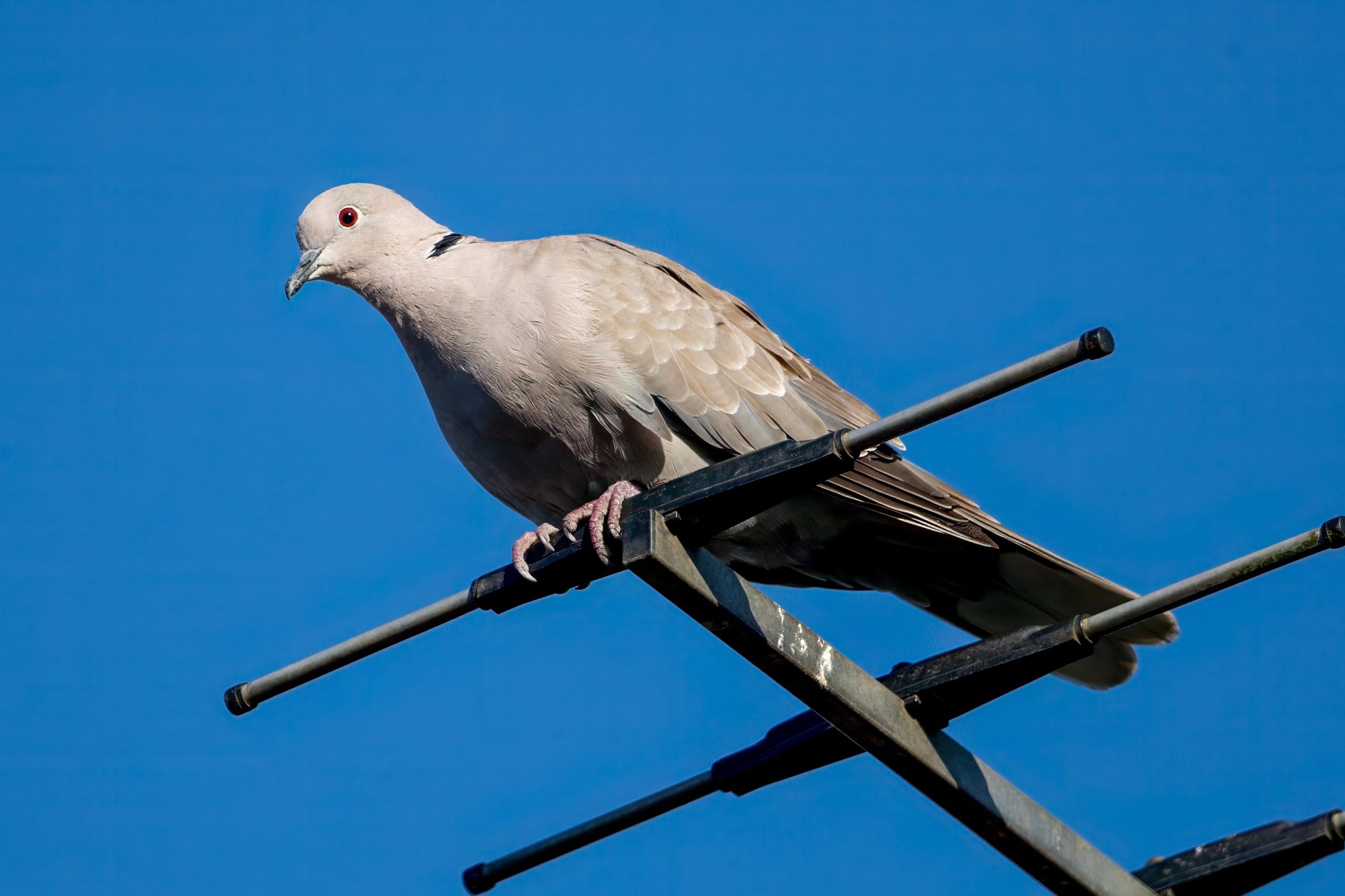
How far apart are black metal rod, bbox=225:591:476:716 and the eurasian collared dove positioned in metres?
0.93

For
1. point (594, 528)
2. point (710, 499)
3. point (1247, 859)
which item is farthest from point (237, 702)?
point (1247, 859)

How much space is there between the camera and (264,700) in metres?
4.55

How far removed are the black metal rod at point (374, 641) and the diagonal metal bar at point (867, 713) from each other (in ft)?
1.92

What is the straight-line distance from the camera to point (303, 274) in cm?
670

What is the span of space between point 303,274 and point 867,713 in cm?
349

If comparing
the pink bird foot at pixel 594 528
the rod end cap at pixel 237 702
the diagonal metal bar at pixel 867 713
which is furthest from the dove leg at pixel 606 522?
the rod end cap at pixel 237 702

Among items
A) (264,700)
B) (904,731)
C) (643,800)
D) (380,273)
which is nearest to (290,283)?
(380,273)

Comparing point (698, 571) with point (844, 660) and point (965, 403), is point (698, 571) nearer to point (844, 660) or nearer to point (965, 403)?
point (844, 660)

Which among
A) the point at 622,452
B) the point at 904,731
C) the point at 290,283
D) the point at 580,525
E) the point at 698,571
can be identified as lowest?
the point at 904,731

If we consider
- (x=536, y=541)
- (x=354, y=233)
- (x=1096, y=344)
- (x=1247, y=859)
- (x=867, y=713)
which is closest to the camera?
(x=1096, y=344)

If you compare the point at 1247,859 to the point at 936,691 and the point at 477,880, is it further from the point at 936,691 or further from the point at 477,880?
the point at 477,880

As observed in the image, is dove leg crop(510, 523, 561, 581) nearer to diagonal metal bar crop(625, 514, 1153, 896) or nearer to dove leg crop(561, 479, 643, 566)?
dove leg crop(561, 479, 643, 566)

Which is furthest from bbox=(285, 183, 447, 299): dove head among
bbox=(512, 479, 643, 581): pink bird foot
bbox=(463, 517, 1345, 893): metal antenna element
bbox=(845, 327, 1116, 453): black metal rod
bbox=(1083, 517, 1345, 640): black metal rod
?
bbox=(1083, 517, 1345, 640): black metal rod

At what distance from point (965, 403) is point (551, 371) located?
2334 mm
